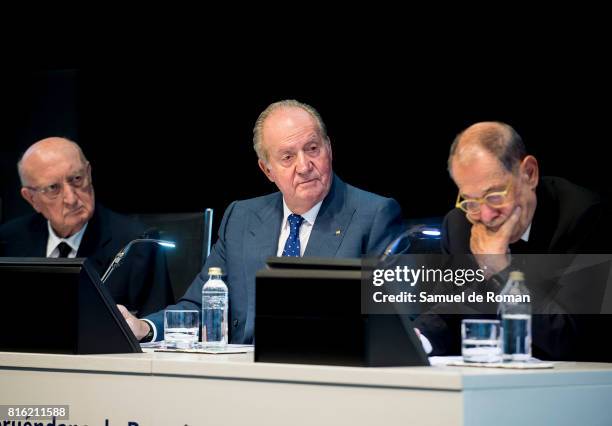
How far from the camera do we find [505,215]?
342 cm

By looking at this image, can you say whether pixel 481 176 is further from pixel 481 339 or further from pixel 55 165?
pixel 55 165

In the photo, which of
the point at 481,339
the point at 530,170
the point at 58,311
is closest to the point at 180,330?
the point at 58,311

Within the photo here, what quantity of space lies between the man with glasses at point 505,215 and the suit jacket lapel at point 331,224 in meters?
0.37

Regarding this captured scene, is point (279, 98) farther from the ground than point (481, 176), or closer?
farther from the ground

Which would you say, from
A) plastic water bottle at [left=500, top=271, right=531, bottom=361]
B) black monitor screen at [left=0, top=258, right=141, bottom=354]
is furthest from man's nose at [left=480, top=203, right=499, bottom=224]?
black monitor screen at [left=0, top=258, right=141, bottom=354]

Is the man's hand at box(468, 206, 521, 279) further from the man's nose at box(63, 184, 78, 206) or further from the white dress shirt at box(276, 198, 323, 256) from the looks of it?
the man's nose at box(63, 184, 78, 206)

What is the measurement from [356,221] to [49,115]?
2243 mm

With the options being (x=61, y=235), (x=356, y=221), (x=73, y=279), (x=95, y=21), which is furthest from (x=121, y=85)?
(x=73, y=279)

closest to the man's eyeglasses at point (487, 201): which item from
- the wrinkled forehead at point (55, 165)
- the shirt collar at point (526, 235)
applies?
the shirt collar at point (526, 235)

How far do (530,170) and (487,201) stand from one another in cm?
18

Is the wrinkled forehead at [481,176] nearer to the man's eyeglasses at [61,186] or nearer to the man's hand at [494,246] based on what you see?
the man's hand at [494,246]

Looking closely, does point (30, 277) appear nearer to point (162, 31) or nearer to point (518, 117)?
point (518, 117)

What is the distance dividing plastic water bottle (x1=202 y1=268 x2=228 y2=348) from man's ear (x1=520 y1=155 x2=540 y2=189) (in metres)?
1.11

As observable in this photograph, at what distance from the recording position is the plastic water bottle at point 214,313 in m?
2.96
